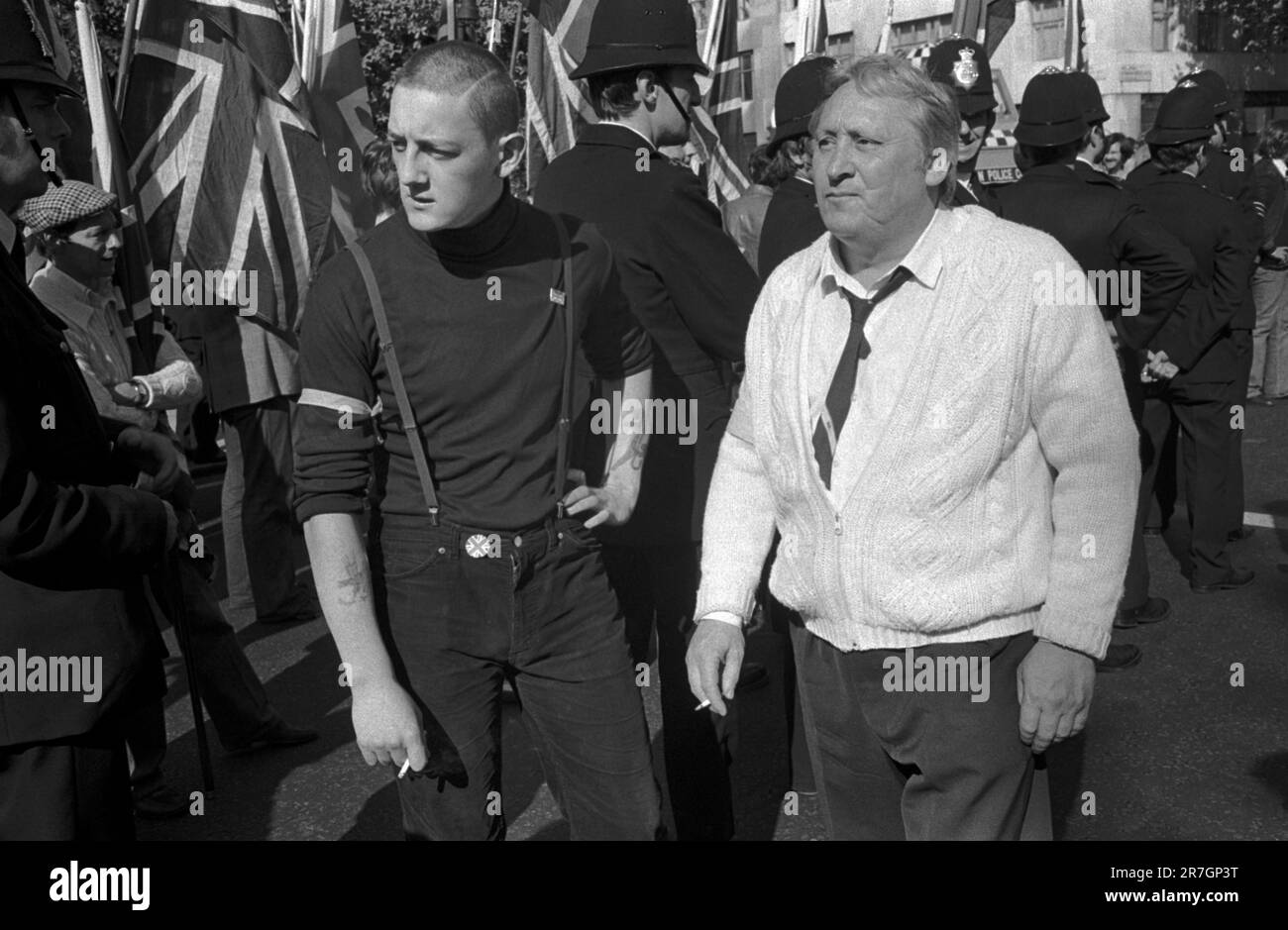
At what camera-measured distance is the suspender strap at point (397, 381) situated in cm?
274

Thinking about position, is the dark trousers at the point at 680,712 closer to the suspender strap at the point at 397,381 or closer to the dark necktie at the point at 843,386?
the suspender strap at the point at 397,381

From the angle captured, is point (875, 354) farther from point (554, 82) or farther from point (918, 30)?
point (918, 30)

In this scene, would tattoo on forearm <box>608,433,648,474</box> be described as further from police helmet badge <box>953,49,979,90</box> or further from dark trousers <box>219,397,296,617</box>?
dark trousers <box>219,397,296,617</box>

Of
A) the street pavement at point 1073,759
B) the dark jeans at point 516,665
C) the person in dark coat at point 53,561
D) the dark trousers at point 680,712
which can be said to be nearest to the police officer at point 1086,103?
the street pavement at point 1073,759

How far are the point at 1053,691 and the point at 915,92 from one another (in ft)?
3.64

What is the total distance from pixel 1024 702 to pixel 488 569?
1.04m

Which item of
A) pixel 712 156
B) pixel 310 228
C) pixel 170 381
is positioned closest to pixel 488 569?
pixel 170 381

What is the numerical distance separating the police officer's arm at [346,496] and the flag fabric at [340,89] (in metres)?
5.64

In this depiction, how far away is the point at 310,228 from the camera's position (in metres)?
7.21

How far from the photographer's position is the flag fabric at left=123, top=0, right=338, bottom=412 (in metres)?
6.72
